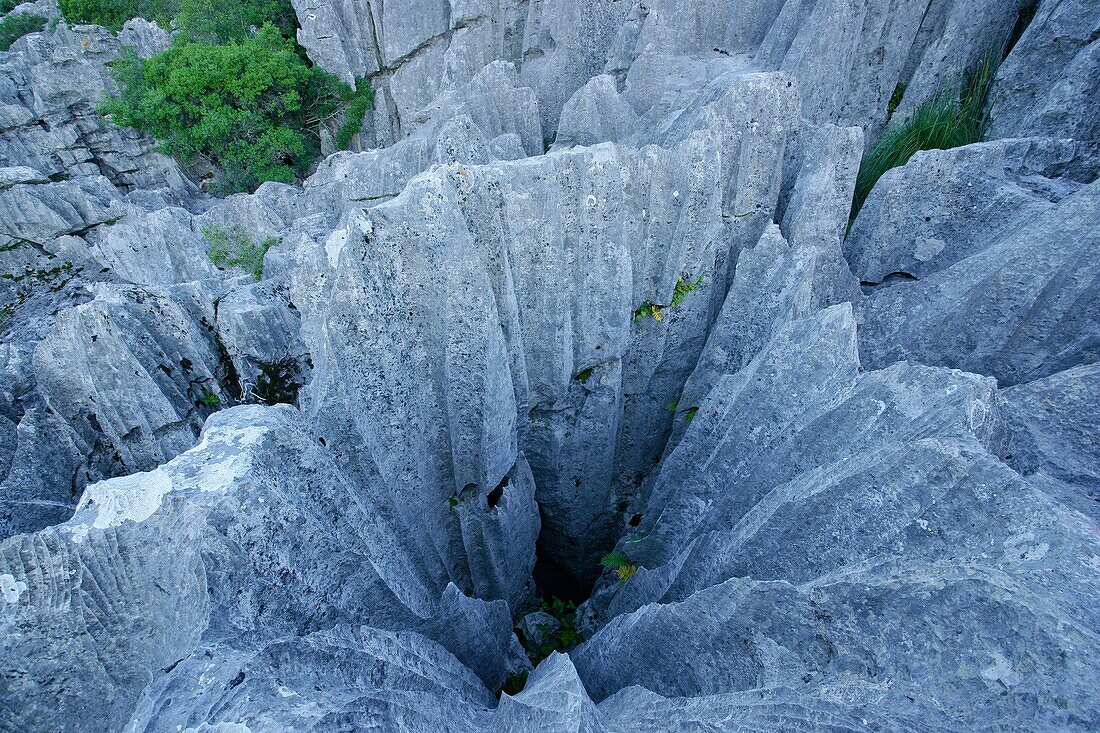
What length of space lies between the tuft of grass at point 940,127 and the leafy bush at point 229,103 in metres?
20.3

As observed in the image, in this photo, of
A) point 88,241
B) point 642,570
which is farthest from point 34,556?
point 88,241

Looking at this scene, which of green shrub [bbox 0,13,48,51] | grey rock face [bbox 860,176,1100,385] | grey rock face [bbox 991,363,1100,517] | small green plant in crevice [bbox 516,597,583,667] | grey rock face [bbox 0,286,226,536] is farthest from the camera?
green shrub [bbox 0,13,48,51]

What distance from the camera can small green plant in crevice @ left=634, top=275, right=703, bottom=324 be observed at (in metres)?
7.54

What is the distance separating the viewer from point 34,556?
3.46m

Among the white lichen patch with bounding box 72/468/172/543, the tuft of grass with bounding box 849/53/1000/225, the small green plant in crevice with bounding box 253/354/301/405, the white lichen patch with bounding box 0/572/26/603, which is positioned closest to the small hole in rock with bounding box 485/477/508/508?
the small green plant in crevice with bounding box 253/354/301/405

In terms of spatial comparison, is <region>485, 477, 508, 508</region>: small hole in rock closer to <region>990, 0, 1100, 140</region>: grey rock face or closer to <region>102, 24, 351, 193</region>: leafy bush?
<region>990, 0, 1100, 140</region>: grey rock face

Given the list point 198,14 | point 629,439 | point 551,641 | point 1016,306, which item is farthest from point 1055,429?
point 198,14

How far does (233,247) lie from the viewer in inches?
527

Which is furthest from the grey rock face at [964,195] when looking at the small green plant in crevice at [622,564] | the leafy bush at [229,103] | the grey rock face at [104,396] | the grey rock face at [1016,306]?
the leafy bush at [229,103]

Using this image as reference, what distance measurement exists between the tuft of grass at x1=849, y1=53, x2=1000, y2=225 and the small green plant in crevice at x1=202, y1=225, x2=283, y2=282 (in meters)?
13.0

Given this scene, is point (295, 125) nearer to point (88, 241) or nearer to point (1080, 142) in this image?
point (88, 241)

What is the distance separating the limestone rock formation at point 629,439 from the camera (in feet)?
10.7

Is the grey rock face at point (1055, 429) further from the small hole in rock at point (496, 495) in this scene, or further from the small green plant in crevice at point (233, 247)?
the small green plant in crevice at point (233, 247)

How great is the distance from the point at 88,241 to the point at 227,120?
6.56 meters
